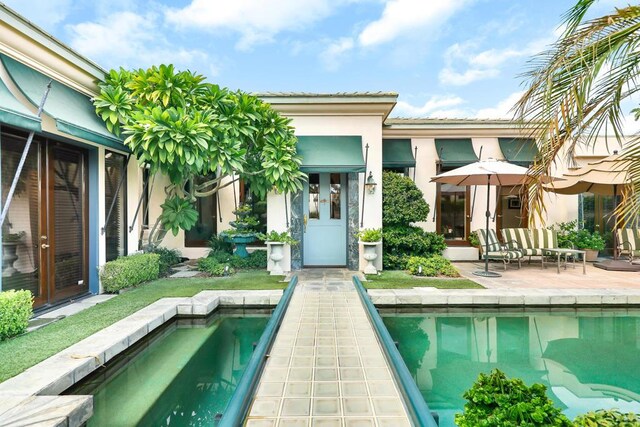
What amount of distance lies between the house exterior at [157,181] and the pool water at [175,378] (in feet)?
8.87

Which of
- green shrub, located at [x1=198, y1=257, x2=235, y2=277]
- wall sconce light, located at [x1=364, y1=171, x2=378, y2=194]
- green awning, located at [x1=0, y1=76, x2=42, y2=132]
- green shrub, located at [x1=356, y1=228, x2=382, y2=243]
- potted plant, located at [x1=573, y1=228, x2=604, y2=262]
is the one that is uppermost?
green awning, located at [x1=0, y1=76, x2=42, y2=132]

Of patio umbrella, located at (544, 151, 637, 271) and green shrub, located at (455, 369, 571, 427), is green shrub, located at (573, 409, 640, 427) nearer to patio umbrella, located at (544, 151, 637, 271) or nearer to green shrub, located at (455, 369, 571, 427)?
green shrub, located at (455, 369, 571, 427)

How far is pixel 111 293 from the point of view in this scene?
22.6 feet

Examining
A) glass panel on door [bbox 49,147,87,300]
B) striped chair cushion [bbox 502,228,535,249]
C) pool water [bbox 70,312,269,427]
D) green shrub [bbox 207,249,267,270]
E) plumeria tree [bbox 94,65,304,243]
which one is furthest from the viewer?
striped chair cushion [bbox 502,228,535,249]

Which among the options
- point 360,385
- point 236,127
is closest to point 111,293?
point 236,127

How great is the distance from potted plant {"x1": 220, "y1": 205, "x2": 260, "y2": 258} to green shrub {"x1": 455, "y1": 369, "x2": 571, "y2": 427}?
24.8 ft

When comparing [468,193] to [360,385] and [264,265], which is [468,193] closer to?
[264,265]

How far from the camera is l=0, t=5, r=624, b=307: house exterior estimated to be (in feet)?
17.0

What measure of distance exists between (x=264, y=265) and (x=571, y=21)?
8.29 meters

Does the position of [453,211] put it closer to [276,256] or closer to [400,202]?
[400,202]

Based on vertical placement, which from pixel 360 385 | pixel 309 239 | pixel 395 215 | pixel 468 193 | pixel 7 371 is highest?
pixel 468 193

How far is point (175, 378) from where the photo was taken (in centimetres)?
403

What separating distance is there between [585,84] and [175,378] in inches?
215

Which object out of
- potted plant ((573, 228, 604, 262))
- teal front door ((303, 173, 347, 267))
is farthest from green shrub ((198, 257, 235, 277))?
potted plant ((573, 228, 604, 262))
